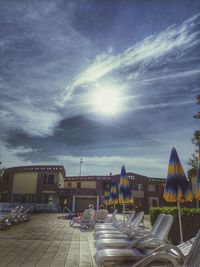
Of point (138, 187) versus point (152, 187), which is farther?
point (152, 187)

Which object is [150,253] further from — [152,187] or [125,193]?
[152,187]

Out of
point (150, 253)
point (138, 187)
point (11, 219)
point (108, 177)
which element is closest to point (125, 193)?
point (11, 219)

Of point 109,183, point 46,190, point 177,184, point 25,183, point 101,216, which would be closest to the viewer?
point 177,184

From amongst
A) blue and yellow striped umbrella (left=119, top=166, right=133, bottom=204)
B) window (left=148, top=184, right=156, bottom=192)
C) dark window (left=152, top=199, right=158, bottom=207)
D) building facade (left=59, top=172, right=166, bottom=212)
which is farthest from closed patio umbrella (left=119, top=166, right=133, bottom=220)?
window (left=148, top=184, right=156, bottom=192)

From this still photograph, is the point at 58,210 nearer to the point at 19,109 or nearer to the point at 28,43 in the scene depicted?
the point at 19,109

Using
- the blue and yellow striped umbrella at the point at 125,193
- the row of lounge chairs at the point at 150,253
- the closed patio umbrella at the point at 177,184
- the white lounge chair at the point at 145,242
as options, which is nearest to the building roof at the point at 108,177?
the blue and yellow striped umbrella at the point at 125,193

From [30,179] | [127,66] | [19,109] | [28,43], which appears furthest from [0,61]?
[30,179]

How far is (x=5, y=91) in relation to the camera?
13.1m

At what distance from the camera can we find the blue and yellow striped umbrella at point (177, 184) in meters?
7.55

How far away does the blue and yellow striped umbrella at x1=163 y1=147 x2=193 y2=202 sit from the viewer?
24.8 feet

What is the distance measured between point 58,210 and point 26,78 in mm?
32640

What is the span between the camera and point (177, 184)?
761 centimetres

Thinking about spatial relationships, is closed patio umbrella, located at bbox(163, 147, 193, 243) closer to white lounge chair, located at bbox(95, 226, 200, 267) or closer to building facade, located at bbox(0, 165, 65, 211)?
white lounge chair, located at bbox(95, 226, 200, 267)

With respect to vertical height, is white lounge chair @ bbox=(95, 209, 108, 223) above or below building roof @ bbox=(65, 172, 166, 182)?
below
